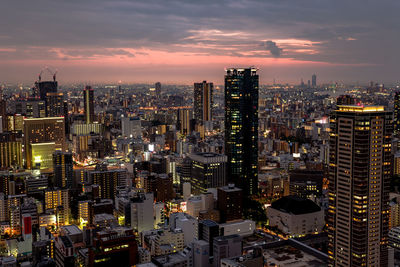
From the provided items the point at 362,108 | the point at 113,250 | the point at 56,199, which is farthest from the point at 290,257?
the point at 56,199

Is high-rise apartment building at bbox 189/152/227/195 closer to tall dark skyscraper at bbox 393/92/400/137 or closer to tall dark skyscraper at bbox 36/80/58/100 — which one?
tall dark skyscraper at bbox 393/92/400/137

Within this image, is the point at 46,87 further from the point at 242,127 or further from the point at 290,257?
the point at 290,257

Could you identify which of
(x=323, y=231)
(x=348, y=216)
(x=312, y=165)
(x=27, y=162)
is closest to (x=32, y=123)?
(x=27, y=162)

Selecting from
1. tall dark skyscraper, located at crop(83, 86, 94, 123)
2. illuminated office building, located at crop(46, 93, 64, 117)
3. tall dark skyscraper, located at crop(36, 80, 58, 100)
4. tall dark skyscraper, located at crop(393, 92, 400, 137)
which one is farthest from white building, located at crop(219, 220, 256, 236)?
tall dark skyscraper, located at crop(36, 80, 58, 100)

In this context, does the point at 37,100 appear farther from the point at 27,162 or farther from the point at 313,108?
the point at 313,108

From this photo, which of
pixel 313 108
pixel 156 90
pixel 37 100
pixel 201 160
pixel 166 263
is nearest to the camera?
pixel 166 263

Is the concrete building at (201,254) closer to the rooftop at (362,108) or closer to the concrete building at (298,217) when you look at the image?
the concrete building at (298,217)
